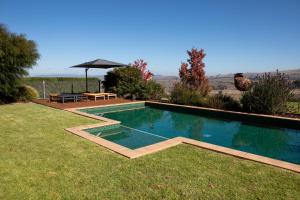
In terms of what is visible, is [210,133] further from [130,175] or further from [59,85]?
[59,85]

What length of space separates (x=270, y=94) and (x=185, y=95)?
412 centimetres

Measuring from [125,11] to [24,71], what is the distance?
8459mm

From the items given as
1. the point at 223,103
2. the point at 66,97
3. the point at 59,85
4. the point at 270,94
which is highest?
the point at 59,85

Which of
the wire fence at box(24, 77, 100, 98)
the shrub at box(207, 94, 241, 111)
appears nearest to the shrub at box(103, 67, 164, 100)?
the wire fence at box(24, 77, 100, 98)

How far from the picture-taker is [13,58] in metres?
10.9

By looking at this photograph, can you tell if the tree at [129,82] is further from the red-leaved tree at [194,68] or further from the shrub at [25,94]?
the shrub at [25,94]

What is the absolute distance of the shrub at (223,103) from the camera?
983cm

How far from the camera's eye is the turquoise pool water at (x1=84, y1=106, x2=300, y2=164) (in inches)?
231

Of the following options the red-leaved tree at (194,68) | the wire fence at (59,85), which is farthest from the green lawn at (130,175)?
the wire fence at (59,85)

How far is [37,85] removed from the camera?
1538 cm

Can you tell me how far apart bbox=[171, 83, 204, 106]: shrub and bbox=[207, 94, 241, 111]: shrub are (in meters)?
0.50

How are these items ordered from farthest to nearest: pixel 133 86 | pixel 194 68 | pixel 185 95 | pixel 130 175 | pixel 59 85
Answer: pixel 59 85, pixel 194 68, pixel 133 86, pixel 185 95, pixel 130 175

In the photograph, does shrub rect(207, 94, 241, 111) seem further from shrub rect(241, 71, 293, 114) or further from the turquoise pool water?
the turquoise pool water

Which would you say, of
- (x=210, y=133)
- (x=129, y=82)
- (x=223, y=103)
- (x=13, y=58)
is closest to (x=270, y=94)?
(x=223, y=103)
